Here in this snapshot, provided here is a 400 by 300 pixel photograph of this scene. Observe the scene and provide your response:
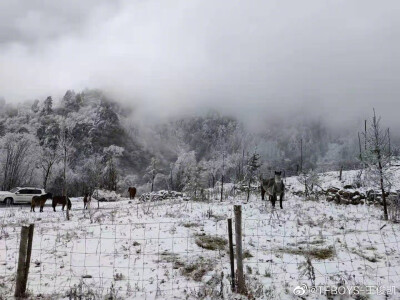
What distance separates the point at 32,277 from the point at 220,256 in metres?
5.04

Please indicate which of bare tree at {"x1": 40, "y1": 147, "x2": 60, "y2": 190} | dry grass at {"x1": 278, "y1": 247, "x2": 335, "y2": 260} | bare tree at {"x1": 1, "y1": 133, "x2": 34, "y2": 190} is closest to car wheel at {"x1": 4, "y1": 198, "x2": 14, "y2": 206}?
bare tree at {"x1": 40, "y1": 147, "x2": 60, "y2": 190}

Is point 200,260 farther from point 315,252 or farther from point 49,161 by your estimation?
point 49,161

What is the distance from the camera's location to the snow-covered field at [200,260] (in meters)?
7.29

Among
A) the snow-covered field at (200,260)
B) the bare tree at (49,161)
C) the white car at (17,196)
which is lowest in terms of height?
the snow-covered field at (200,260)

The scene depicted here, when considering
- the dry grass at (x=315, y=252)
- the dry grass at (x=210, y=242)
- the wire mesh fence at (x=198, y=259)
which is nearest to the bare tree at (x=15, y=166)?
the wire mesh fence at (x=198, y=259)

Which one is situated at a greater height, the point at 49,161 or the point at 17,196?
the point at 49,161

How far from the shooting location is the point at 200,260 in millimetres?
9273

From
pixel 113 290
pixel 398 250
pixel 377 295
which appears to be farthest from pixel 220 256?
pixel 398 250

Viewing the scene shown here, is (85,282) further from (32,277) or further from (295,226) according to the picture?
(295,226)

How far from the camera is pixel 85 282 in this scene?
785 cm

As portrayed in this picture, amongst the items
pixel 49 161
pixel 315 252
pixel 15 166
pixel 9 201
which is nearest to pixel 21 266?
pixel 315 252

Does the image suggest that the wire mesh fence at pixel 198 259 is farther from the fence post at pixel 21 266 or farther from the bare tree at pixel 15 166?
the bare tree at pixel 15 166

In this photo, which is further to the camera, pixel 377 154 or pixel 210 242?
pixel 377 154

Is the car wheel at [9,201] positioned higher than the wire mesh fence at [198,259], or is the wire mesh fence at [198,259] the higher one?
the car wheel at [9,201]
